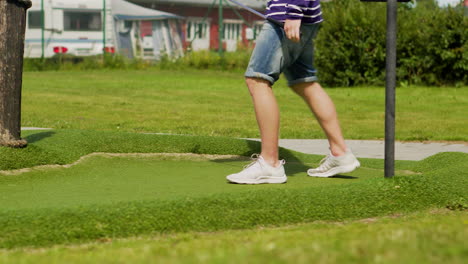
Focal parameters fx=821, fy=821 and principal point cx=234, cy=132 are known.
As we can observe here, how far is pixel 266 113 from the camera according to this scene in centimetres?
531

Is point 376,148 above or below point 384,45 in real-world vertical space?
below

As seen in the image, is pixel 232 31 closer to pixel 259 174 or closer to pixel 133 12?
pixel 133 12

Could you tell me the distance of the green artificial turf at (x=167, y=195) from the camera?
4195 mm

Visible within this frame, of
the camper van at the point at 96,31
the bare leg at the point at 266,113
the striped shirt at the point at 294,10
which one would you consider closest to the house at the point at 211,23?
the camper van at the point at 96,31

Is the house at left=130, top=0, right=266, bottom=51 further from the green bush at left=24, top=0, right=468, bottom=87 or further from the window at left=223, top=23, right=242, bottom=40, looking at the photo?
A: the green bush at left=24, top=0, right=468, bottom=87

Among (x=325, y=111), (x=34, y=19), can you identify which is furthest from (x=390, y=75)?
(x=34, y=19)

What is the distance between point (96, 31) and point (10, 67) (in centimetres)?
2182

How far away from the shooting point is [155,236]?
13.9 feet

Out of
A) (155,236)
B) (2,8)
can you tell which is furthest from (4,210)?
(2,8)

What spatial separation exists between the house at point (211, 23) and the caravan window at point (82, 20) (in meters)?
3.22

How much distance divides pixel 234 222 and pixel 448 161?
8.22 feet

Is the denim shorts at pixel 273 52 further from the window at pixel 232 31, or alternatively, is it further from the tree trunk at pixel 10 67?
the window at pixel 232 31

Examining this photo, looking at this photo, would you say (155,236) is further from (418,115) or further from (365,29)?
(365,29)

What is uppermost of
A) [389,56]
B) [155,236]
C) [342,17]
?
[342,17]
